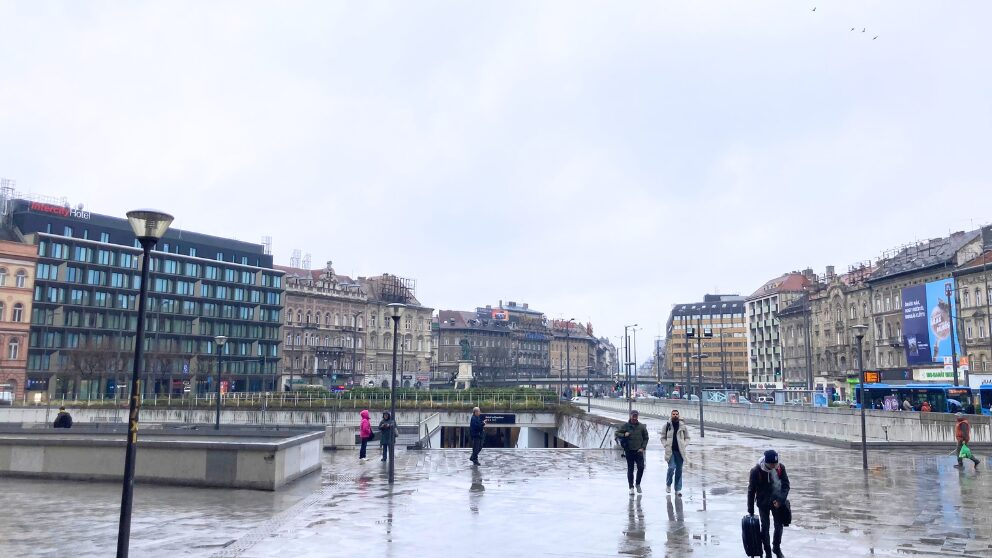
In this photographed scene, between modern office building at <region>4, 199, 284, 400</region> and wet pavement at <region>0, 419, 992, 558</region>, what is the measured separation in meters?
66.2

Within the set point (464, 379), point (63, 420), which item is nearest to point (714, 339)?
point (464, 379)

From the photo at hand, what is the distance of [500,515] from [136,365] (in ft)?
24.1

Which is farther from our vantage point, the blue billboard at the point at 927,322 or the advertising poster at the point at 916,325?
the advertising poster at the point at 916,325

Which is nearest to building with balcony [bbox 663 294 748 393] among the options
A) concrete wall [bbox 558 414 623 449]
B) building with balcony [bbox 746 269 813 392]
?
building with balcony [bbox 746 269 813 392]

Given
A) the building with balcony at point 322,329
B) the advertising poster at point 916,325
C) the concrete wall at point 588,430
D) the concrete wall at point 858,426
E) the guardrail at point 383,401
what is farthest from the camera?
the building with balcony at point 322,329

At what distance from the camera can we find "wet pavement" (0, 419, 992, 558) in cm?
1054

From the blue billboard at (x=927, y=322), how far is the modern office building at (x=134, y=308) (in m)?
76.4

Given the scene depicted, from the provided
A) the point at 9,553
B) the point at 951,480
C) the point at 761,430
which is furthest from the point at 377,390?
the point at 9,553

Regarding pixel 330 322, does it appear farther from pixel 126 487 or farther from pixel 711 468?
pixel 126 487

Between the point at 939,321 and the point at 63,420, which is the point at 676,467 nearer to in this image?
the point at 63,420

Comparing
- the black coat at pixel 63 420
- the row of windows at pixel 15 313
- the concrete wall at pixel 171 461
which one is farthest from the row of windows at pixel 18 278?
the concrete wall at pixel 171 461

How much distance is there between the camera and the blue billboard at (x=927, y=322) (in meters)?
67.9

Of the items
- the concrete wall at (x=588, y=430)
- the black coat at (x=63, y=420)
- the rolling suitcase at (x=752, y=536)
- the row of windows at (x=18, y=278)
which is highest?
the row of windows at (x=18, y=278)

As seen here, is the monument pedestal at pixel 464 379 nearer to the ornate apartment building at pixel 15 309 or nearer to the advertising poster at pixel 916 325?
the advertising poster at pixel 916 325
